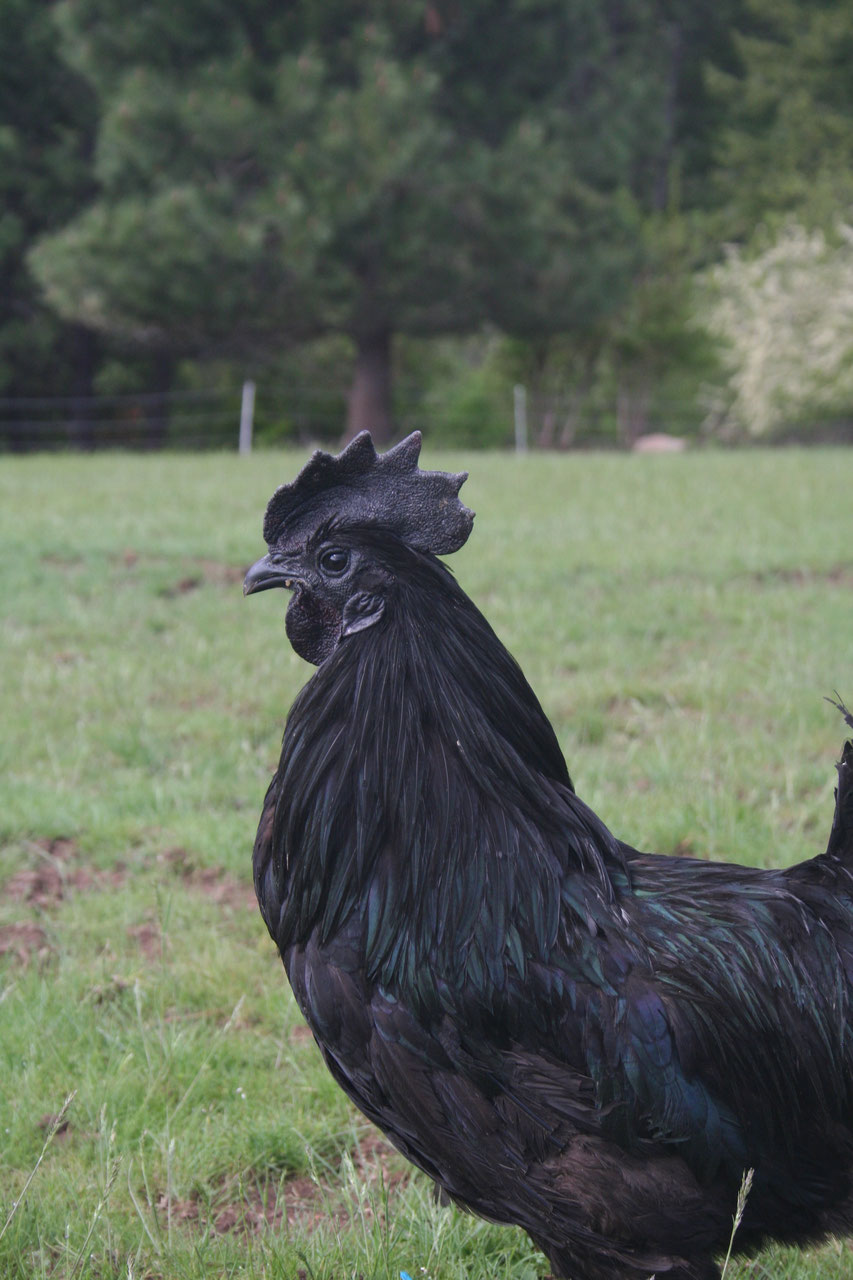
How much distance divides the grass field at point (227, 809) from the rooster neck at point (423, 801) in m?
0.78

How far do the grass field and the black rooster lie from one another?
20.2 inches

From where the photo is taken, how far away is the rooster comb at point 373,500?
218 centimetres

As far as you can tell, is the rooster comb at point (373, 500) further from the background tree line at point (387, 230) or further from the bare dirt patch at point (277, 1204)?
the background tree line at point (387, 230)

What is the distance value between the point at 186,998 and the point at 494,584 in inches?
204

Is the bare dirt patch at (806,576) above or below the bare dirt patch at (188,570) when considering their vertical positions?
above

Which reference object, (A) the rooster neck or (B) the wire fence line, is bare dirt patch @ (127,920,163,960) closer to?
(A) the rooster neck

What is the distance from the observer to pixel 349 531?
216cm

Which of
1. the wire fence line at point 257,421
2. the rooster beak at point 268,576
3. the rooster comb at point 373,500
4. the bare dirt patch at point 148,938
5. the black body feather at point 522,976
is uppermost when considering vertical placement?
the wire fence line at point 257,421

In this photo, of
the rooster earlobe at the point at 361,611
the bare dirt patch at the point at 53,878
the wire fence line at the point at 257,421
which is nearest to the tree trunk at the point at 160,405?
the wire fence line at the point at 257,421

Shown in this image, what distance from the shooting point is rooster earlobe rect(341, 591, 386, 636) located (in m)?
2.13

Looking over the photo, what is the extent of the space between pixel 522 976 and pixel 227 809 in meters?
2.60

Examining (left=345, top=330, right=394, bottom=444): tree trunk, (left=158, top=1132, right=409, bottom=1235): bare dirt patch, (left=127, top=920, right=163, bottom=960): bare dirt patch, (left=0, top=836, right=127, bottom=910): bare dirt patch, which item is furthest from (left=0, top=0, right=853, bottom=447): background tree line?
(left=158, top=1132, right=409, bottom=1235): bare dirt patch

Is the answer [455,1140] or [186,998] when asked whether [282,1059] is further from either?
[455,1140]

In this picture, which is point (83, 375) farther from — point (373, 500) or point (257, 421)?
point (373, 500)
